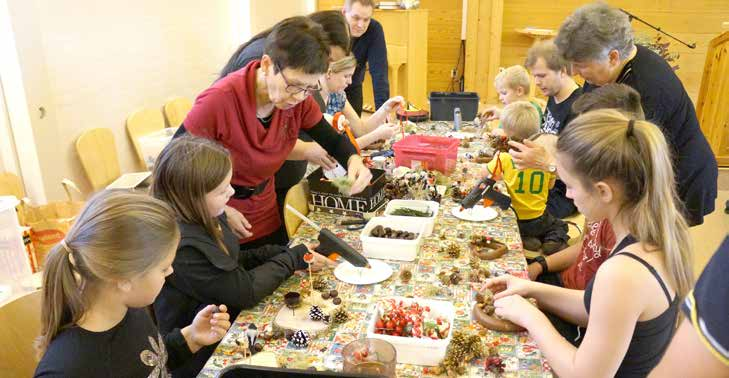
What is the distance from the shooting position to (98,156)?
3020 millimetres

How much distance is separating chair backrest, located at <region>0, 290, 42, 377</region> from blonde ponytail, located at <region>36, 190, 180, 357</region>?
1.42 ft

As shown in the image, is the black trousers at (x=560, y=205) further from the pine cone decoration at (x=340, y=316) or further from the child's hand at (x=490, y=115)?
the pine cone decoration at (x=340, y=316)

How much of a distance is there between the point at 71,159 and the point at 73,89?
38 cm

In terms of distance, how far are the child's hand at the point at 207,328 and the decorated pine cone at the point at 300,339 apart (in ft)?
0.57

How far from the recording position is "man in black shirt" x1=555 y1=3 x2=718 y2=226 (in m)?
1.95

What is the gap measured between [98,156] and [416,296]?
227cm

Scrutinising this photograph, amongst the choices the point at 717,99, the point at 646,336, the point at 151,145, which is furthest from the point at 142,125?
the point at 717,99

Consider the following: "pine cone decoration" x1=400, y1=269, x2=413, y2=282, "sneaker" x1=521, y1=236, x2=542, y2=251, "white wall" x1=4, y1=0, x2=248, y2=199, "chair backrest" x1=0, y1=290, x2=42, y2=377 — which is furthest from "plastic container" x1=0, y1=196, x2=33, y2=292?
"sneaker" x1=521, y1=236, x2=542, y2=251

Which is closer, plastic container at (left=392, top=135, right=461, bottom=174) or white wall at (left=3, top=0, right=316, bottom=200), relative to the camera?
plastic container at (left=392, top=135, right=461, bottom=174)

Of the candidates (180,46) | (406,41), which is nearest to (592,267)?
(180,46)

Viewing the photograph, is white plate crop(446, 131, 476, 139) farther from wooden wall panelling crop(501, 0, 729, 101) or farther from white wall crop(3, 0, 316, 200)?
wooden wall panelling crop(501, 0, 729, 101)

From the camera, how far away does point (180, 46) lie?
4.07 meters

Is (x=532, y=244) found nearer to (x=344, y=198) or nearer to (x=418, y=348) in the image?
(x=344, y=198)

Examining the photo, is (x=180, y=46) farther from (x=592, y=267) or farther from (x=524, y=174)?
(x=592, y=267)
